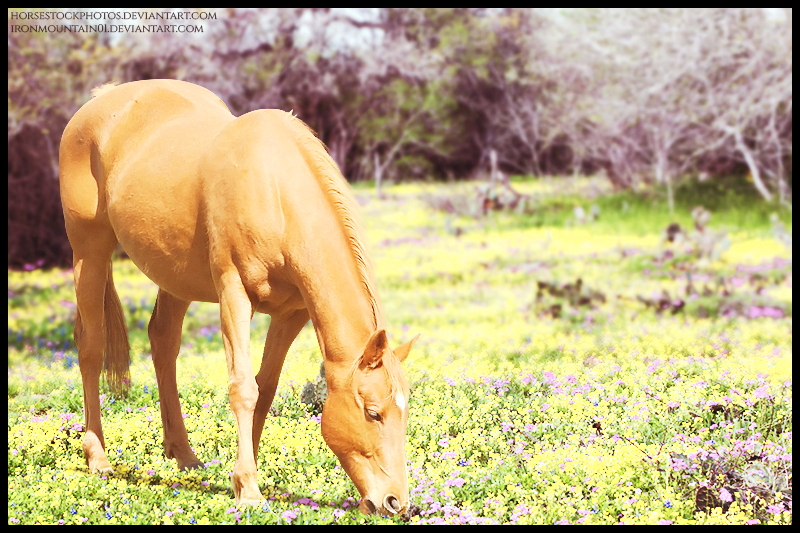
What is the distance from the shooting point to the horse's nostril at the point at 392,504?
363 cm

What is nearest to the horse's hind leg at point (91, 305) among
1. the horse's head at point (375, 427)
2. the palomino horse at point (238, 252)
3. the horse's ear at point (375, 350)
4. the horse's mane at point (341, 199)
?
the palomino horse at point (238, 252)

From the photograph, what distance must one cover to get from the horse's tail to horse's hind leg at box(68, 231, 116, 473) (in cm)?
17

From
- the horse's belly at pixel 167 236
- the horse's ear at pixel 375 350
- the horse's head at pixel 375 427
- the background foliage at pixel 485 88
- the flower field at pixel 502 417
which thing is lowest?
the flower field at pixel 502 417

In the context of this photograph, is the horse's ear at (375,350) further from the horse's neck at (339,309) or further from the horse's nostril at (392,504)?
the horse's nostril at (392,504)

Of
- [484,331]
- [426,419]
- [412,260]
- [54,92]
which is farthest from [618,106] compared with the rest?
[426,419]

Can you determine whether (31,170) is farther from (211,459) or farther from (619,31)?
(619,31)

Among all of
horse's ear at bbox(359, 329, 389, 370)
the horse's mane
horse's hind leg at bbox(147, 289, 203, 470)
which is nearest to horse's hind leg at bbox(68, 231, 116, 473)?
horse's hind leg at bbox(147, 289, 203, 470)

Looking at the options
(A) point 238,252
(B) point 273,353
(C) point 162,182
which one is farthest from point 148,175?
(B) point 273,353

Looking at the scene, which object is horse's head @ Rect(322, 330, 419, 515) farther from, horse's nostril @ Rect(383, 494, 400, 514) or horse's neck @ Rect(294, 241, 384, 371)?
horse's neck @ Rect(294, 241, 384, 371)

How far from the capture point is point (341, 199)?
13.0 feet

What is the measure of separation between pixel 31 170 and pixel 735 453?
11495mm

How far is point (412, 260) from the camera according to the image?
1299 cm

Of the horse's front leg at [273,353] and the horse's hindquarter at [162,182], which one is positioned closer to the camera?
the horse's hindquarter at [162,182]

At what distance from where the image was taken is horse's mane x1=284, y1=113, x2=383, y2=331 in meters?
3.87
